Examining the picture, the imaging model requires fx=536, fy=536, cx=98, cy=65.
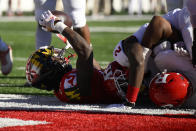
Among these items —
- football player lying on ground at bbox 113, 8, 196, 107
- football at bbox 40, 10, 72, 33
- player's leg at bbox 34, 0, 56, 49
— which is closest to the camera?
football player lying on ground at bbox 113, 8, 196, 107

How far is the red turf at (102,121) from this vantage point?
11.0 feet

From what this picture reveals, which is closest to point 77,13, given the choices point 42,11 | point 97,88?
point 42,11

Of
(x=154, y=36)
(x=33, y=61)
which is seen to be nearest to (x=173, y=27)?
(x=154, y=36)

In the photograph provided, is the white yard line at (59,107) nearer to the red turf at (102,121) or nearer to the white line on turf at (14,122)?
the red turf at (102,121)

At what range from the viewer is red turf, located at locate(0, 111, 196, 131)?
11.0 ft

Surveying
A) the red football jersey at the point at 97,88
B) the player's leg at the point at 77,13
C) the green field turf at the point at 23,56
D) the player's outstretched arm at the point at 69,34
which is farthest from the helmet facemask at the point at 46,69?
the green field turf at the point at 23,56

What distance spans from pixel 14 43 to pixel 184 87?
26.5 ft

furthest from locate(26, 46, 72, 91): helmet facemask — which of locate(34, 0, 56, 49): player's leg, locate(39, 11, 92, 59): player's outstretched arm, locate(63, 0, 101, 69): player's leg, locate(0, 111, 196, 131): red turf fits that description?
locate(34, 0, 56, 49): player's leg

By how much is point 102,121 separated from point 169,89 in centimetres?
69

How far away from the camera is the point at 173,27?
4047 millimetres

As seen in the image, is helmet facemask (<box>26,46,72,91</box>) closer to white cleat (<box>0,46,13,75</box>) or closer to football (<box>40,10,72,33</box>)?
football (<box>40,10,72,33</box>)

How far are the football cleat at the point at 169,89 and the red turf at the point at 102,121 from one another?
0.89 ft

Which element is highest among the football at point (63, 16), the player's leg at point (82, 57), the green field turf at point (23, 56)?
the football at point (63, 16)

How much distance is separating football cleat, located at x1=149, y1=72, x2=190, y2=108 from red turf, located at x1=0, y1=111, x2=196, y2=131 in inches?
10.7
